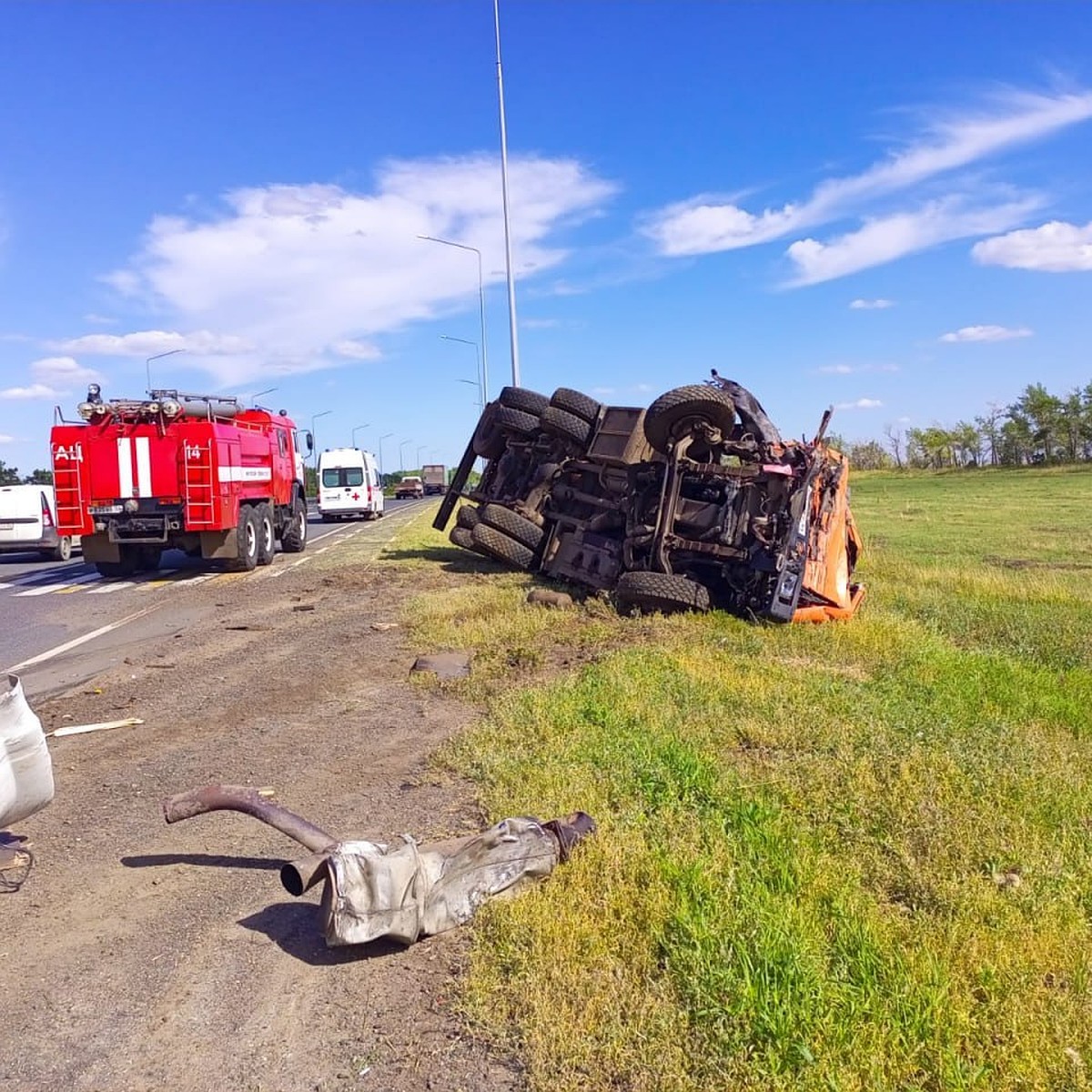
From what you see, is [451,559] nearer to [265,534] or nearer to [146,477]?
[265,534]

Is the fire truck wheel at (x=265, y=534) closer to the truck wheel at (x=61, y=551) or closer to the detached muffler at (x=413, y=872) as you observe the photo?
the truck wheel at (x=61, y=551)

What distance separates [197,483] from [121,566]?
249 cm

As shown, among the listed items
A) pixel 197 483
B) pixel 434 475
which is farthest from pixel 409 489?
pixel 197 483

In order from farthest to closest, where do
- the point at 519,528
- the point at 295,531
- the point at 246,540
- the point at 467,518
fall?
1. the point at 295,531
2. the point at 246,540
3. the point at 467,518
4. the point at 519,528

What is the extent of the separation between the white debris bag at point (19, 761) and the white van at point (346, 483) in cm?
3491

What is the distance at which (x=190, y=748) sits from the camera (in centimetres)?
634

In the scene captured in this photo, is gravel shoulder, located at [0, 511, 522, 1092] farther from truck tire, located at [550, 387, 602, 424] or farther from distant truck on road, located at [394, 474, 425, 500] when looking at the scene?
distant truck on road, located at [394, 474, 425, 500]

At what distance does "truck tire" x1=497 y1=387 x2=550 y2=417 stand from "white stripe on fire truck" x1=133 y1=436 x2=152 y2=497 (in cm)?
624

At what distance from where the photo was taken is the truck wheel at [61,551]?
842 inches

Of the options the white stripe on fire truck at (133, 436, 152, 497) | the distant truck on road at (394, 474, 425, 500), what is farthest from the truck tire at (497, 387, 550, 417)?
the distant truck on road at (394, 474, 425, 500)

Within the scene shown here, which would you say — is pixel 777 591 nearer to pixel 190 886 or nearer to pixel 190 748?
pixel 190 748

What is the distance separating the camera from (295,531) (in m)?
22.1

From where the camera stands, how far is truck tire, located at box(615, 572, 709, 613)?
9.96 m

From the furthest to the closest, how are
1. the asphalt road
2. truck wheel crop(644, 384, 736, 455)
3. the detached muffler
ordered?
1. truck wheel crop(644, 384, 736, 455)
2. the asphalt road
3. the detached muffler
